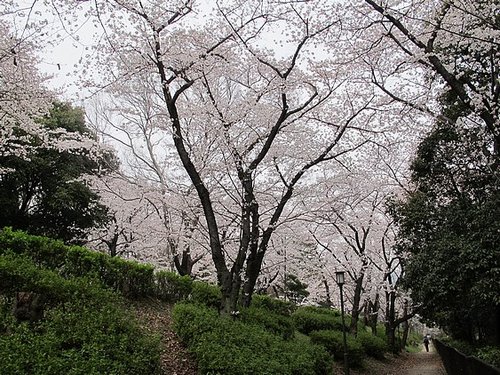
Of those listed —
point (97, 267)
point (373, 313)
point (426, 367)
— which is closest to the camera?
point (97, 267)

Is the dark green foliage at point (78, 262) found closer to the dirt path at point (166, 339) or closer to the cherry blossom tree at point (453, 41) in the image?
the dirt path at point (166, 339)

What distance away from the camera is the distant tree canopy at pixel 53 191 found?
16.2 m

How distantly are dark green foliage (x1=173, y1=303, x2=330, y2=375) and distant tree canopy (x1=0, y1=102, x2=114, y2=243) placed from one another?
10.1 m

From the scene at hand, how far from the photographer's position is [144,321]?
8336mm

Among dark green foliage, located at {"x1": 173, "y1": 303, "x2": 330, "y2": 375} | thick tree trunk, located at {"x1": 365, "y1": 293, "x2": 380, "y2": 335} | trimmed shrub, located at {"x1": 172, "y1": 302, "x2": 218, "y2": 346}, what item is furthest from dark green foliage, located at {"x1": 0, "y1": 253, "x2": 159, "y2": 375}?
thick tree trunk, located at {"x1": 365, "y1": 293, "x2": 380, "y2": 335}

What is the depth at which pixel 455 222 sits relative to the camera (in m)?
10.4

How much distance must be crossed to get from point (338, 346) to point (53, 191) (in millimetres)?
12379

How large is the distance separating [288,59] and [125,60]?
351cm

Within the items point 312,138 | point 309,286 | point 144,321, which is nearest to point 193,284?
point 144,321

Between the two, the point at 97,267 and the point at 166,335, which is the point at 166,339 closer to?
the point at 166,335

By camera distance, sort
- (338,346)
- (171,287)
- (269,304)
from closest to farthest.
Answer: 1. (171,287)
2. (338,346)
3. (269,304)

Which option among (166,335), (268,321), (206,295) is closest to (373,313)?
(206,295)

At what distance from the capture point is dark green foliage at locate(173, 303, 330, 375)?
19.7 feet

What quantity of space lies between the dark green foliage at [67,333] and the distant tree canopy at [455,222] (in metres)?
7.14
